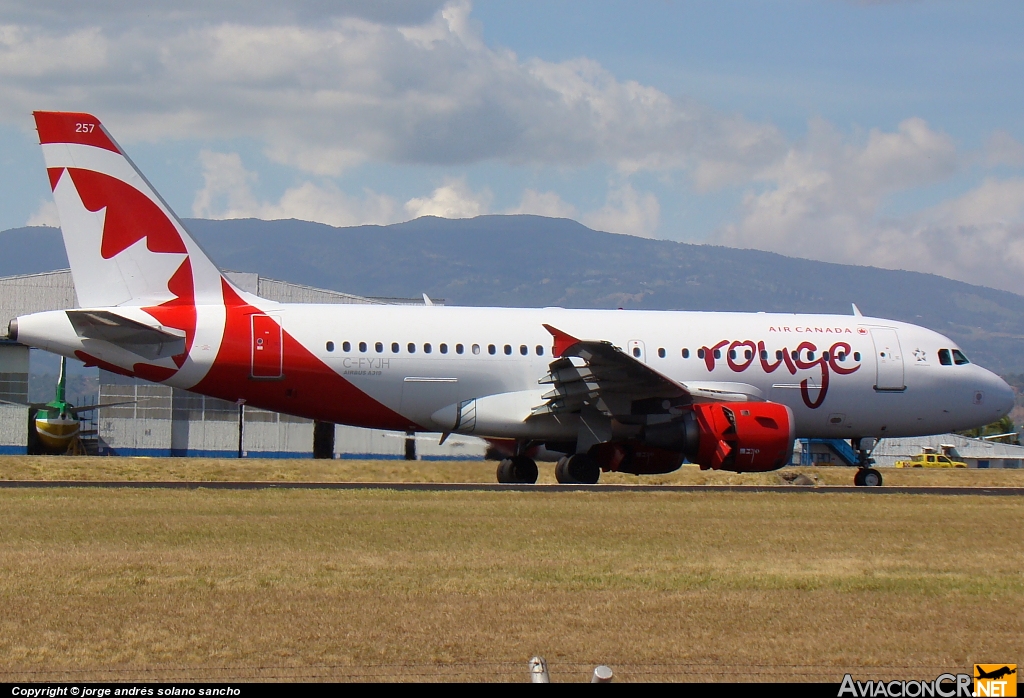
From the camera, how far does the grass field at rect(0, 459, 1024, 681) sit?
796cm

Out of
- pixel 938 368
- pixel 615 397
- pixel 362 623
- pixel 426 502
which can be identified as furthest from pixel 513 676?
pixel 938 368

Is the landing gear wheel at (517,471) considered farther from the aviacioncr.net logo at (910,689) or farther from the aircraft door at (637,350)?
the aviacioncr.net logo at (910,689)

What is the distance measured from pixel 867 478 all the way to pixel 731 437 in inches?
221

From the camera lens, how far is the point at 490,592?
10.7 metres

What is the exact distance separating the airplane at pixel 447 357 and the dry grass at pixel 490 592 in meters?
6.00

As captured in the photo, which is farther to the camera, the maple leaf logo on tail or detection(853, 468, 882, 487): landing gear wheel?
detection(853, 468, 882, 487): landing gear wheel

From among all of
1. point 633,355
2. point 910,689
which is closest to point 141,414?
point 633,355

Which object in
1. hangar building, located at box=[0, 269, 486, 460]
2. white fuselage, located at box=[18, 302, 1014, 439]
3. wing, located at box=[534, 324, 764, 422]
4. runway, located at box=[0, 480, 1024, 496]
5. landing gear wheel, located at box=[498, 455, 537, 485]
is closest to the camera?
runway, located at box=[0, 480, 1024, 496]

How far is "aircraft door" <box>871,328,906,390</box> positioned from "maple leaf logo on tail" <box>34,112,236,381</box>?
15480 mm

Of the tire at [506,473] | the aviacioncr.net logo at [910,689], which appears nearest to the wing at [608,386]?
the tire at [506,473]

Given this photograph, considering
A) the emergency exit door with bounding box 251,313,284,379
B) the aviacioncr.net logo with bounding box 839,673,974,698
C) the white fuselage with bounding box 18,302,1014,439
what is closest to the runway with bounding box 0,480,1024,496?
the white fuselage with bounding box 18,302,1014,439

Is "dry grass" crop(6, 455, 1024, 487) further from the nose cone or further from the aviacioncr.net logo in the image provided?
the aviacioncr.net logo

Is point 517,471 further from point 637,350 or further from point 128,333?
point 128,333

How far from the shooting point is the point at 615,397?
2508 cm
